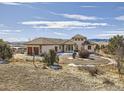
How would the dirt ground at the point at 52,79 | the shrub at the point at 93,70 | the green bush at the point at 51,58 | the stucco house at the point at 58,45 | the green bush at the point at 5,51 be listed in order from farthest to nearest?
1. the green bush at the point at 51,58
2. the green bush at the point at 5,51
3. the shrub at the point at 93,70
4. the stucco house at the point at 58,45
5. the dirt ground at the point at 52,79

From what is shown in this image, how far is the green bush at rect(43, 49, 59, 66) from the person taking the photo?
8461 mm

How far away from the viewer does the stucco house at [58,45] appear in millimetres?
8016

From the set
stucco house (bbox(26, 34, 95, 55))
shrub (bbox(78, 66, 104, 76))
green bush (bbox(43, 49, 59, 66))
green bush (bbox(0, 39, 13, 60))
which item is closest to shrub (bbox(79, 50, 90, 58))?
stucco house (bbox(26, 34, 95, 55))

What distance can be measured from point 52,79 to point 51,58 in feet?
2.93

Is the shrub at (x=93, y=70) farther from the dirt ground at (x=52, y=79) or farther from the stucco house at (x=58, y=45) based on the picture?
the stucco house at (x=58, y=45)

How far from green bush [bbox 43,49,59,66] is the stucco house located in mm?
98

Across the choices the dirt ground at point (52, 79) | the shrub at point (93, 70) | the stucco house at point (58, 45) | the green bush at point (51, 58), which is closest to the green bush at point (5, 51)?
the dirt ground at point (52, 79)

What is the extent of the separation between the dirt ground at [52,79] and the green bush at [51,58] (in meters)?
0.24

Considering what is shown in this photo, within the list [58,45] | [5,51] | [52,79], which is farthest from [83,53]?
[5,51]

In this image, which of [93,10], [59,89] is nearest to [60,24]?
[93,10]

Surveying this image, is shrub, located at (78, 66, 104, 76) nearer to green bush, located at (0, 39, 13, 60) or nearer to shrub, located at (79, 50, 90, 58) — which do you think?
shrub, located at (79, 50, 90, 58)

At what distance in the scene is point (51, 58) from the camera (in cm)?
848

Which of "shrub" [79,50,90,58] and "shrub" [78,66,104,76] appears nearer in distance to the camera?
"shrub" [78,66,104,76]

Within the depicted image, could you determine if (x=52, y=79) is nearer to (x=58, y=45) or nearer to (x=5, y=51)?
(x=58, y=45)
